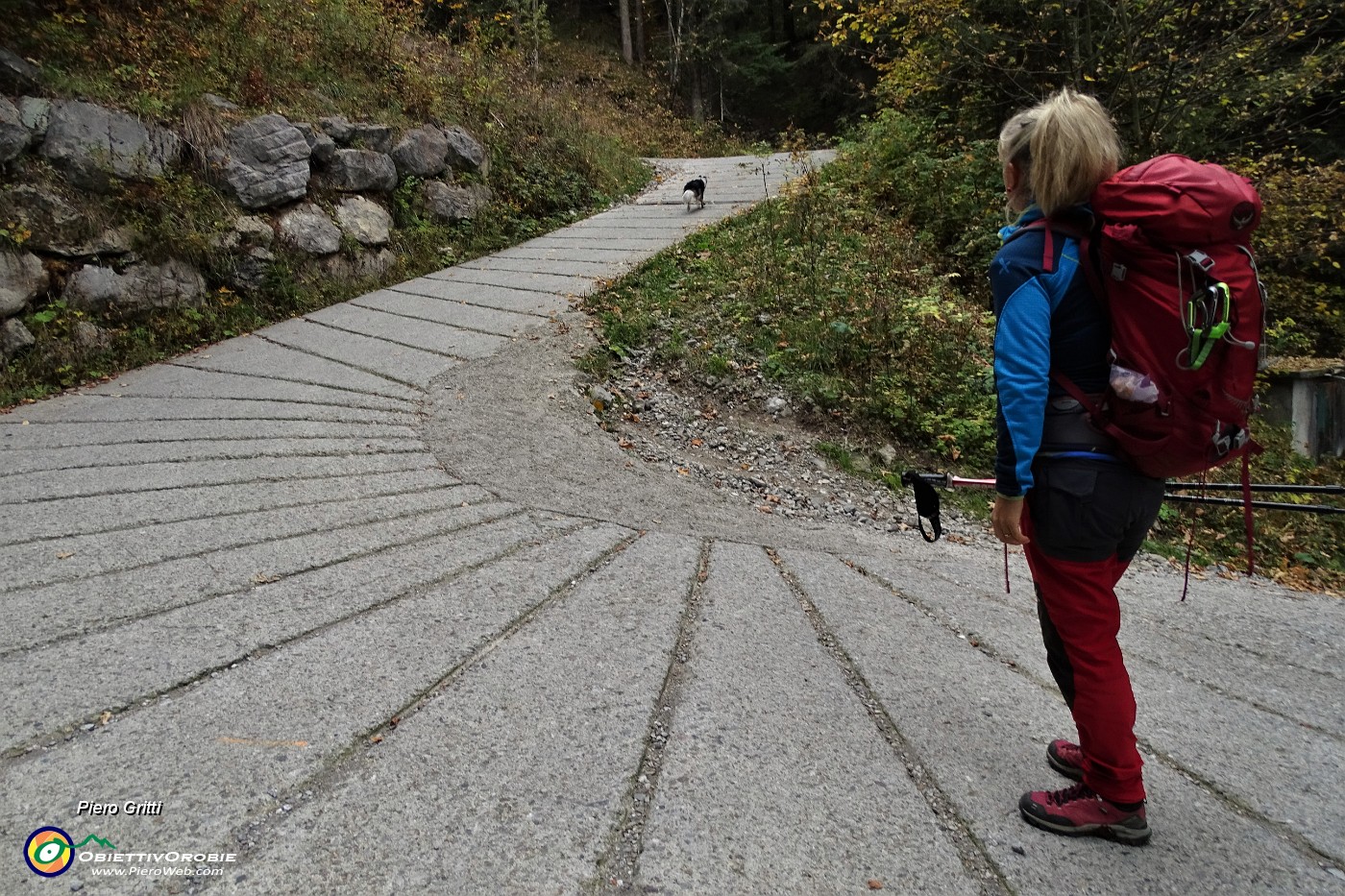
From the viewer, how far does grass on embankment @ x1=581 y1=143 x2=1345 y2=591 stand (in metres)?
5.58

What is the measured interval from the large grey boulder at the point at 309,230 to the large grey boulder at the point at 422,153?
1456mm

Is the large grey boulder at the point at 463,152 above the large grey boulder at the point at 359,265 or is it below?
above

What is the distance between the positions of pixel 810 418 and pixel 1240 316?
4.37 meters

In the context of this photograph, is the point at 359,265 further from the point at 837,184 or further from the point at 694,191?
the point at 837,184

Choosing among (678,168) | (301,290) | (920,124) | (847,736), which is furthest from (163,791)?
(678,168)

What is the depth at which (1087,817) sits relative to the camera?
1.98 m

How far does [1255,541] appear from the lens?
5.46m

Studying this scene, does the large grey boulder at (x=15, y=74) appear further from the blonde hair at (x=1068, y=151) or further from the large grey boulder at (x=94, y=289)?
the blonde hair at (x=1068, y=151)

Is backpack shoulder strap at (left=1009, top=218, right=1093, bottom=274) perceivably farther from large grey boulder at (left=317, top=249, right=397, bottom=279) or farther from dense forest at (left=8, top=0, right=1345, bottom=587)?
large grey boulder at (left=317, top=249, right=397, bottom=279)

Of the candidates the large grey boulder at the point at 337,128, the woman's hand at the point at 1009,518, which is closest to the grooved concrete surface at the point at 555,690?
the woman's hand at the point at 1009,518

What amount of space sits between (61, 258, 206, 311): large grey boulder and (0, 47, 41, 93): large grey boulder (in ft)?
5.49

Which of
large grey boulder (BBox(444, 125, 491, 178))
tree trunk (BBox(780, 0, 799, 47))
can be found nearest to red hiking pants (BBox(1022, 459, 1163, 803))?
large grey boulder (BBox(444, 125, 491, 178))

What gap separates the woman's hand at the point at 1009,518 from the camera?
74.9 inches

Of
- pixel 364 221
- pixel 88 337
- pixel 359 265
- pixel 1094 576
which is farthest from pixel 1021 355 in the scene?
pixel 364 221
